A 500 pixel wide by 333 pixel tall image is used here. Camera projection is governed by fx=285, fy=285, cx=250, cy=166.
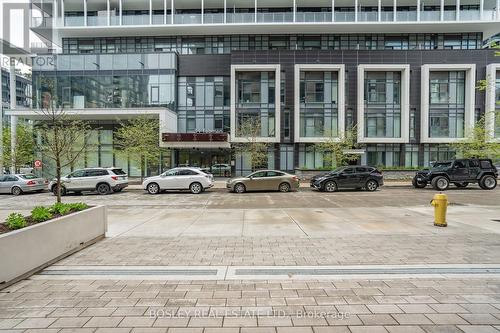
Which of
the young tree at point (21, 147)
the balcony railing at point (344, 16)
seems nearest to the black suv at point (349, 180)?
the balcony railing at point (344, 16)

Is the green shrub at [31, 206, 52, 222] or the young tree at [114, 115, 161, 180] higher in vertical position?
the young tree at [114, 115, 161, 180]

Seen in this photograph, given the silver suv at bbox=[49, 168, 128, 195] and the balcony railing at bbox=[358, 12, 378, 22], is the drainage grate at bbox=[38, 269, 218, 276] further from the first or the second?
the balcony railing at bbox=[358, 12, 378, 22]

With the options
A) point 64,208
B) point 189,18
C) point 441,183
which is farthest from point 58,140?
point 189,18

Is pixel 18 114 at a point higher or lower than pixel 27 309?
higher

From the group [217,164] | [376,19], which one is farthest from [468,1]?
[217,164]

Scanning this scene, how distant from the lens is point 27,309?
364 cm

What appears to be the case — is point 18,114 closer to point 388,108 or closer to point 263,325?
point 263,325

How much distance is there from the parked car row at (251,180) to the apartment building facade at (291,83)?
9.22 meters

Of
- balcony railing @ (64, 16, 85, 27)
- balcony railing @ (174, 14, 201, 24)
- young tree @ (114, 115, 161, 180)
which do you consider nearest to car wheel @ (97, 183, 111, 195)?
young tree @ (114, 115, 161, 180)

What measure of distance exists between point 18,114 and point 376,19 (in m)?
39.7

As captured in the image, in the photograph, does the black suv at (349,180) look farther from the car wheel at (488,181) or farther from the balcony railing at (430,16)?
the balcony railing at (430,16)

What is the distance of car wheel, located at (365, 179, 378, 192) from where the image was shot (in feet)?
64.4

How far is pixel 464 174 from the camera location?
19.3m

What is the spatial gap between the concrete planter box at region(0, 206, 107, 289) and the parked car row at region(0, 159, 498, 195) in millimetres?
11760
